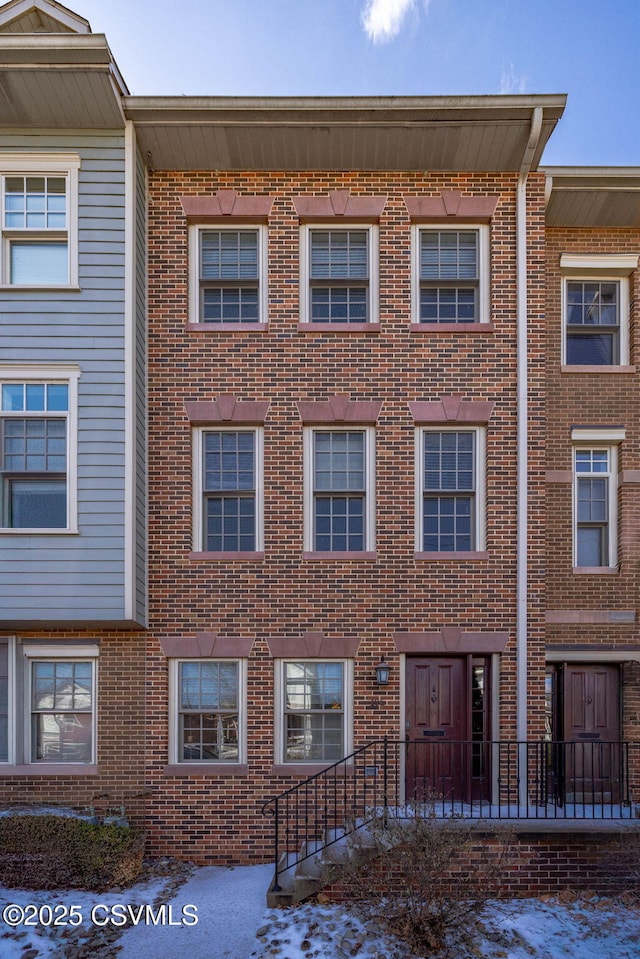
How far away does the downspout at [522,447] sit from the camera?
818 centimetres

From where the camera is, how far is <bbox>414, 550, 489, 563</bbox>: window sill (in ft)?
27.7

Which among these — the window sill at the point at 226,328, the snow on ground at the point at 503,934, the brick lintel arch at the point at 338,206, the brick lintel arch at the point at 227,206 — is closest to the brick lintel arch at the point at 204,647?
the snow on ground at the point at 503,934

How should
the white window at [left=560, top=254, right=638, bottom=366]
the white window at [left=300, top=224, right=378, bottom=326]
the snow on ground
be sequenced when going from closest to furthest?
the snow on ground → the white window at [left=300, top=224, right=378, bottom=326] → the white window at [left=560, top=254, right=638, bottom=366]

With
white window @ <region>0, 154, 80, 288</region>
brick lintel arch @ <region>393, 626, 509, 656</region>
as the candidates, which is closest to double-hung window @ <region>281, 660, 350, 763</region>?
brick lintel arch @ <region>393, 626, 509, 656</region>

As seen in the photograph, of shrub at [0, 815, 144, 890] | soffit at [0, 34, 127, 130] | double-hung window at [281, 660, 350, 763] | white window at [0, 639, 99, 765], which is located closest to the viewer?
shrub at [0, 815, 144, 890]

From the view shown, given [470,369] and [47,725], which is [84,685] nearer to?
[47,725]

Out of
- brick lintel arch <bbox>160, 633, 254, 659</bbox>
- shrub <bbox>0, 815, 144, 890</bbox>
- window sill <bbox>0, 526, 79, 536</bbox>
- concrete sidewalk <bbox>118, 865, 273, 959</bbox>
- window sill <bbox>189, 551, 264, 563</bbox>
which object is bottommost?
concrete sidewalk <bbox>118, 865, 273, 959</bbox>

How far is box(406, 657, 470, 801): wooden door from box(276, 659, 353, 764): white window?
0.84m

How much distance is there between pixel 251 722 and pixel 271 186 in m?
6.98

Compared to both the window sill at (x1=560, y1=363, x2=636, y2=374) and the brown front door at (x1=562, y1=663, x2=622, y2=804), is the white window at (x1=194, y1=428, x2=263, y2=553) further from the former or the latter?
the brown front door at (x1=562, y1=663, x2=622, y2=804)

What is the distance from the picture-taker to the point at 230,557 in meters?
8.42

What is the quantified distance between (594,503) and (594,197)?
426 cm

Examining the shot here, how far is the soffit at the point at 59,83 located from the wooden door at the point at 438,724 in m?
7.91

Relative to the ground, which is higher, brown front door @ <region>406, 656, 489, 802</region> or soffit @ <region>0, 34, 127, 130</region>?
soffit @ <region>0, 34, 127, 130</region>
